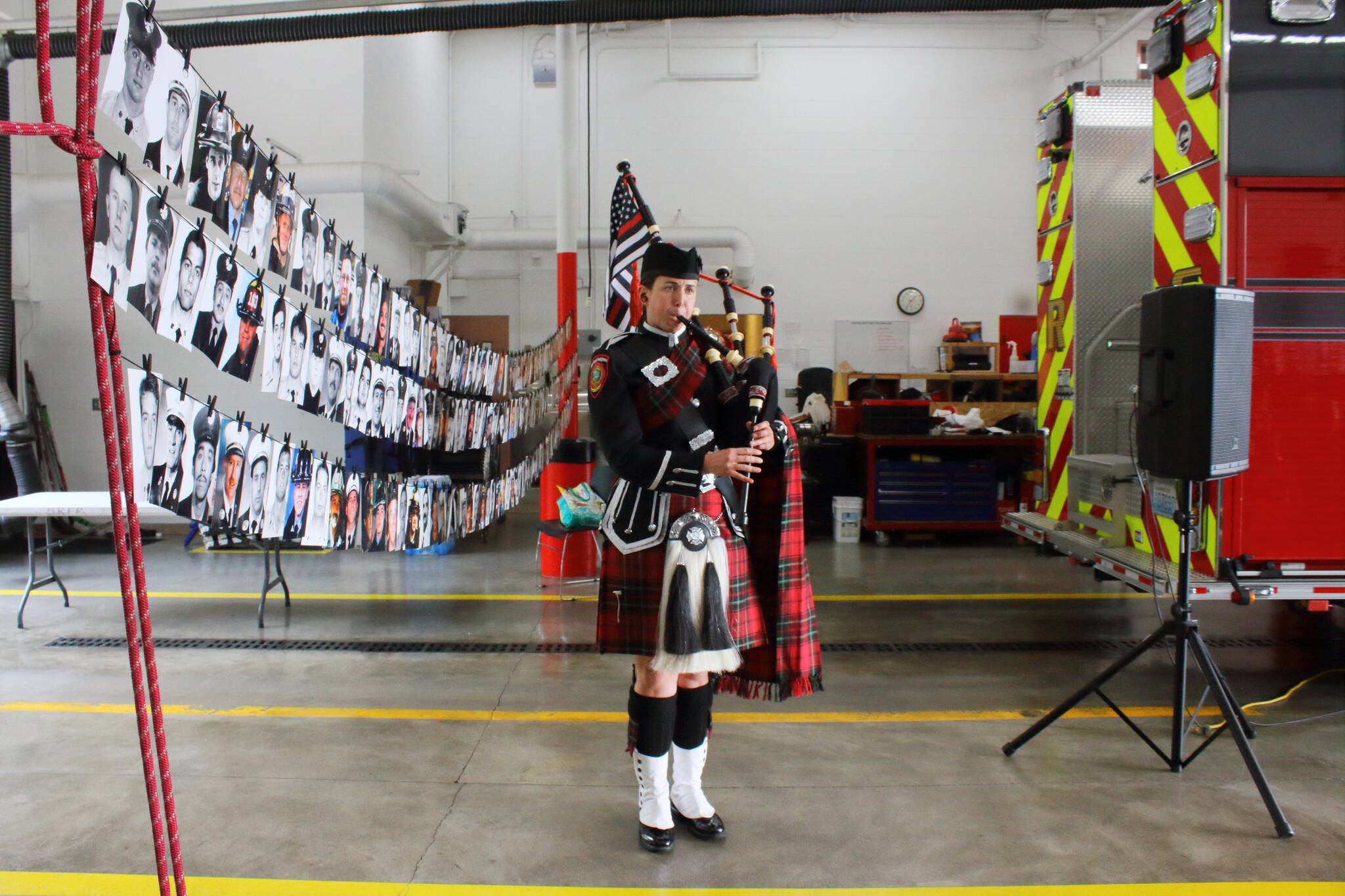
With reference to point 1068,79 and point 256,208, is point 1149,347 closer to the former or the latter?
point 256,208

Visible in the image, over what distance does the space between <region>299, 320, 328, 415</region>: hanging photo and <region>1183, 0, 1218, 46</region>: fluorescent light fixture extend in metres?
3.81

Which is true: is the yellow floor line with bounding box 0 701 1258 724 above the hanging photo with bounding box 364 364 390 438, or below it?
below

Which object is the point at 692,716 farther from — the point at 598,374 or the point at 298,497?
the point at 298,497

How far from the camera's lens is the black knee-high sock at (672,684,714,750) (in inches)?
93.0

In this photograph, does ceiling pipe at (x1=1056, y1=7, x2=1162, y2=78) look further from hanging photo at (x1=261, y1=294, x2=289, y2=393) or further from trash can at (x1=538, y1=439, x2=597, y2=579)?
hanging photo at (x1=261, y1=294, x2=289, y2=393)

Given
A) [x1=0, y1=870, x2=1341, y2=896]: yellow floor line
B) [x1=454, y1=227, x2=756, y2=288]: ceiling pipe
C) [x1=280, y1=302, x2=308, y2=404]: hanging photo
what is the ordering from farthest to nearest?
1. [x1=454, y1=227, x2=756, y2=288]: ceiling pipe
2. [x1=280, y1=302, x2=308, y2=404]: hanging photo
3. [x1=0, y1=870, x2=1341, y2=896]: yellow floor line

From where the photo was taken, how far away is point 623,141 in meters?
11.1

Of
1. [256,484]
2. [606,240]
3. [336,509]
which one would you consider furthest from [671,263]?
[606,240]

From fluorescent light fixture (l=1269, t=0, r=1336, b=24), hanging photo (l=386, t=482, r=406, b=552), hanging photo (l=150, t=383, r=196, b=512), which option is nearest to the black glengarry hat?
hanging photo (l=150, t=383, r=196, b=512)

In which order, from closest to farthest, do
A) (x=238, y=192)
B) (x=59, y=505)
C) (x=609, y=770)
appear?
(x=609, y=770)
(x=238, y=192)
(x=59, y=505)

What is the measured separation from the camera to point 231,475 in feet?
11.9

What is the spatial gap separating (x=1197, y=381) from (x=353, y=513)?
3.67 metres

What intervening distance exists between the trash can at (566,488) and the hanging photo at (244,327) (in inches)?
95.1

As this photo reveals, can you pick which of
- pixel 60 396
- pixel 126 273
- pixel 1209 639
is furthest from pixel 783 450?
pixel 60 396
